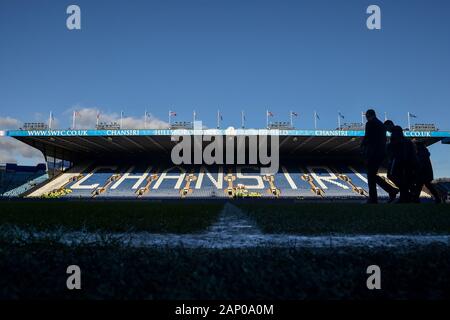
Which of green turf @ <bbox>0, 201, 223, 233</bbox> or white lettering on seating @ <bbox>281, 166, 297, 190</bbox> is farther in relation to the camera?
white lettering on seating @ <bbox>281, 166, 297, 190</bbox>

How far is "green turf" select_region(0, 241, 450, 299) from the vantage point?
1080 millimetres

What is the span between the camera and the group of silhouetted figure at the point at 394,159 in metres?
8.03

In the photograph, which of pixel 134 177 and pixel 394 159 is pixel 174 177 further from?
pixel 394 159

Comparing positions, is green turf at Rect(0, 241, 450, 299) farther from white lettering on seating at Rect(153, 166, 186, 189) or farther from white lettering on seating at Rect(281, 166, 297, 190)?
white lettering on seating at Rect(281, 166, 297, 190)

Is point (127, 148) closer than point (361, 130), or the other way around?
point (361, 130)

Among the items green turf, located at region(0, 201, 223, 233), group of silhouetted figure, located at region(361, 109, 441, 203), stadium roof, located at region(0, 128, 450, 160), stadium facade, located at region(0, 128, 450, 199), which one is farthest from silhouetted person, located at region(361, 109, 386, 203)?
stadium roof, located at region(0, 128, 450, 160)

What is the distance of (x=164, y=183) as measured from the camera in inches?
1267

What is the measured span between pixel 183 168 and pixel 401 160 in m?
28.9

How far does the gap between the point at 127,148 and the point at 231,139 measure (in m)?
11.6

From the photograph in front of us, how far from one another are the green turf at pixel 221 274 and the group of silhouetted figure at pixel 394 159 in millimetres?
6762

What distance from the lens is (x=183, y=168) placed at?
36.2 m

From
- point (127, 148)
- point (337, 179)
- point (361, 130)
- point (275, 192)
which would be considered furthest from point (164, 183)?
point (361, 130)

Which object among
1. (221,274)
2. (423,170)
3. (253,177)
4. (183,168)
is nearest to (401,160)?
(423,170)
